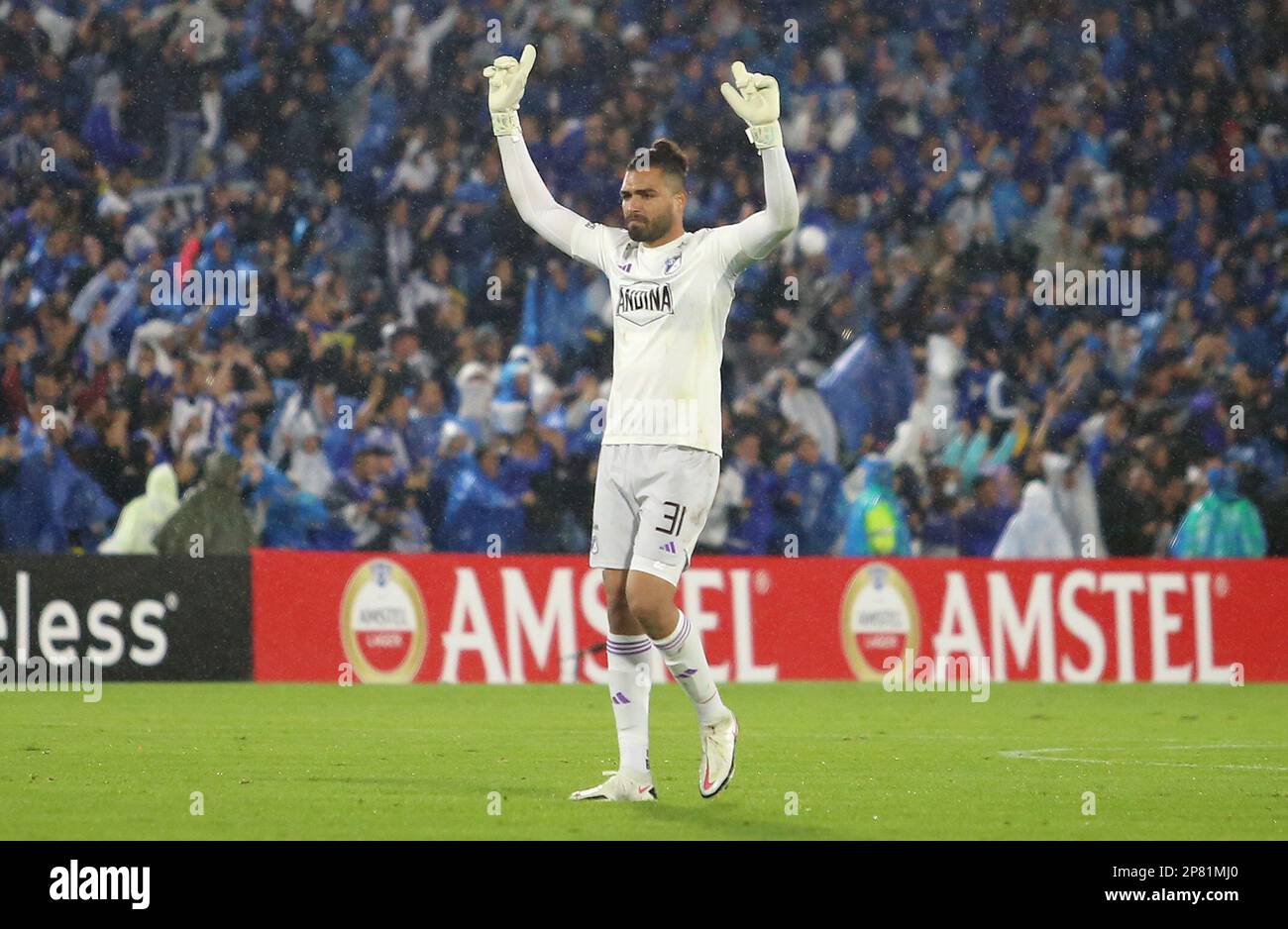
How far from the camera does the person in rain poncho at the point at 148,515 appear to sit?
1661 centimetres

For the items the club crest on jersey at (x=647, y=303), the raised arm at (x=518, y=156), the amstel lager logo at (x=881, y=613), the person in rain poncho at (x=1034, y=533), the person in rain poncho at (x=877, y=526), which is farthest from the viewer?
the person in rain poncho at (x=1034, y=533)

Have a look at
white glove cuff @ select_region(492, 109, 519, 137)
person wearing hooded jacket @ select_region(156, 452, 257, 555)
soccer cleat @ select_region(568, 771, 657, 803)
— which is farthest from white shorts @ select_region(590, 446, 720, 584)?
person wearing hooded jacket @ select_region(156, 452, 257, 555)

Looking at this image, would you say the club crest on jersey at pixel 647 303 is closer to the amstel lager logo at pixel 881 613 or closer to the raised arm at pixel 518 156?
the raised arm at pixel 518 156

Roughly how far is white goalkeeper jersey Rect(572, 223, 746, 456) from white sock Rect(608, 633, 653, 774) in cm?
87

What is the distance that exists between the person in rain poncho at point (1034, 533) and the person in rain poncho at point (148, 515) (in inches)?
281

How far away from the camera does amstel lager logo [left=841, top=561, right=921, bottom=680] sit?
1714 cm

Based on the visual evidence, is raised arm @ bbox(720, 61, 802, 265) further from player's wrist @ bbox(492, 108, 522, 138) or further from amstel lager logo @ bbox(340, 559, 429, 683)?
amstel lager logo @ bbox(340, 559, 429, 683)

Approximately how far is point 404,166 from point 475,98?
1188mm

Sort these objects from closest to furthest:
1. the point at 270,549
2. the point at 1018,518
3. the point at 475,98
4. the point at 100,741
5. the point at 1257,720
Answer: the point at 100,741 → the point at 1257,720 → the point at 270,549 → the point at 1018,518 → the point at 475,98

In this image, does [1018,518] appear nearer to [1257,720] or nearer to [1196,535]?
[1196,535]

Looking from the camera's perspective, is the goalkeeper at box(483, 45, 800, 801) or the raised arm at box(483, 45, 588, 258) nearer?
the goalkeeper at box(483, 45, 800, 801)

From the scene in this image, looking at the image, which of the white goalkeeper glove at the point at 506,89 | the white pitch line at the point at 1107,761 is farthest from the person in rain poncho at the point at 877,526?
the white goalkeeper glove at the point at 506,89

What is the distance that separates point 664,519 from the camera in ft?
27.3

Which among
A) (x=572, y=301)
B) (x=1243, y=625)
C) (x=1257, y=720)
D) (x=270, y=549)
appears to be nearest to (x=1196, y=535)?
(x=1243, y=625)
